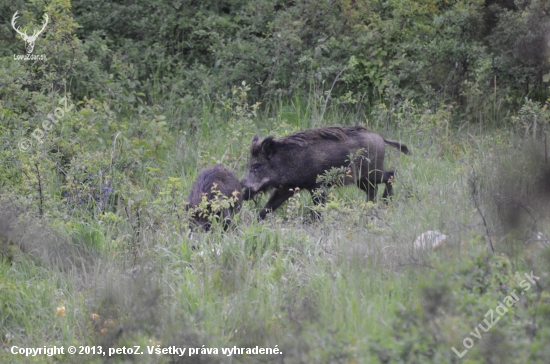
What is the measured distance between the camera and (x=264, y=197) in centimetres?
930

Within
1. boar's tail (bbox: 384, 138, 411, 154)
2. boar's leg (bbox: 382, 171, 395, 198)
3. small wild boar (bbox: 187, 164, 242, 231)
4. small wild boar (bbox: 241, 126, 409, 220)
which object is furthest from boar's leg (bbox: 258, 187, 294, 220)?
boar's tail (bbox: 384, 138, 411, 154)

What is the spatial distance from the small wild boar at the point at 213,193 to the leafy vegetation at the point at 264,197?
206mm

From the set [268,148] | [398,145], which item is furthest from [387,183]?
[268,148]

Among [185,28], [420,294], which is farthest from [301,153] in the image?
[185,28]

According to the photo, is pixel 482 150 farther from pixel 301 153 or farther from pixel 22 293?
pixel 22 293

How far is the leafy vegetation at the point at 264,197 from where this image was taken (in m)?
4.54

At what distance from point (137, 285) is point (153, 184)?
351cm

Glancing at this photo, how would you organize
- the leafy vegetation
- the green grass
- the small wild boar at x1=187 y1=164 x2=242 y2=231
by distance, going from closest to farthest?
the green grass < the leafy vegetation < the small wild boar at x1=187 y1=164 x2=242 y2=231

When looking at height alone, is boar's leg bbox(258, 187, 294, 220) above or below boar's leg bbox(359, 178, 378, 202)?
below

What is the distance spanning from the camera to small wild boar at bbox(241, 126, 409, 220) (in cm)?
830

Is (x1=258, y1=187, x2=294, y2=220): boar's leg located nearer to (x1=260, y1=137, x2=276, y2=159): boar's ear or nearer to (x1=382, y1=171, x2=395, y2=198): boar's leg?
(x1=260, y1=137, x2=276, y2=159): boar's ear

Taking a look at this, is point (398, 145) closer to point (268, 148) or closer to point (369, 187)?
point (369, 187)

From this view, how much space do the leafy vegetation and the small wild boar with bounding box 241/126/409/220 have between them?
24cm

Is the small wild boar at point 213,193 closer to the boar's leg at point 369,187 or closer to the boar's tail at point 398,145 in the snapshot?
the boar's leg at point 369,187
